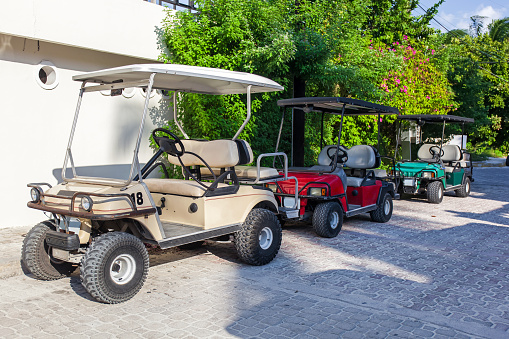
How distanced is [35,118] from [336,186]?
15.6 ft

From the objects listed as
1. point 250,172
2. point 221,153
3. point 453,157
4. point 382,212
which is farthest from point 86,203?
point 453,157


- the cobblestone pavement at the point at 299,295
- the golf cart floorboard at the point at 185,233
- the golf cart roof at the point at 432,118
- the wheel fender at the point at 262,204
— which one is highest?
the golf cart roof at the point at 432,118

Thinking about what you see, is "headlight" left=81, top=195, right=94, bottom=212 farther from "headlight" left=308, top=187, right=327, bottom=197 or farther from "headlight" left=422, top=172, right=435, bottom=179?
"headlight" left=422, top=172, right=435, bottom=179

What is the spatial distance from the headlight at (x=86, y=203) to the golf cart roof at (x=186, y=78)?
1234 mm

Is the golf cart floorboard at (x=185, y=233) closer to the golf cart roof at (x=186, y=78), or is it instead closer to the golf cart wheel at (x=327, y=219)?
the golf cart roof at (x=186, y=78)

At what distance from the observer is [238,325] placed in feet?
12.6

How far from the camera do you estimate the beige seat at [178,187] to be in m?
4.95

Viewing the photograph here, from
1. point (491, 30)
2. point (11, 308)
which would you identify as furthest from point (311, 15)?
point (491, 30)

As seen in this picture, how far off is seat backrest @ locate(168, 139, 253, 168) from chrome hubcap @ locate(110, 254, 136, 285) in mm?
1550

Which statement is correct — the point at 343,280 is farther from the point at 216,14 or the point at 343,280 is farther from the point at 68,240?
the point at 216,14

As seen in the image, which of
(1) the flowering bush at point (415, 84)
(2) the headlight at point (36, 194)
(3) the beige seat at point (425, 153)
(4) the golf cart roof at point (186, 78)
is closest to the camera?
(4) the golf cart roof at point (186, 78)

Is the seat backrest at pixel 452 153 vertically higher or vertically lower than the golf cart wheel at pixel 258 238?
higher

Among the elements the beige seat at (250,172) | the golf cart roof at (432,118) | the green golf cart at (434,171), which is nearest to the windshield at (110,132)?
the beige seat at (250,172)

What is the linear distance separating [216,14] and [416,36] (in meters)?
9.49
